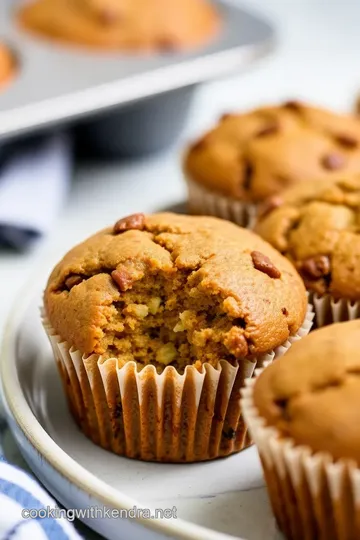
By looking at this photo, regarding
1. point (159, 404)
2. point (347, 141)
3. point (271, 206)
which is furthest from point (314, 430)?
point (347, 141)

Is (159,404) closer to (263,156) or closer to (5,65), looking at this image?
(263,156)

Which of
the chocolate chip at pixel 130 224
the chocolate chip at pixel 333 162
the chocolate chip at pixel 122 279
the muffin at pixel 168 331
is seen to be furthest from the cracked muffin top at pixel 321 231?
the chocolate chip at pixel 122 279

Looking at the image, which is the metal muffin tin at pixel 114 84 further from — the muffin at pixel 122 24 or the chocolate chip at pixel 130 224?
the chocolate chip at pixel 130 224

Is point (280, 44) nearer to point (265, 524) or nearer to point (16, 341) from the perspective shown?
point (16, 341)

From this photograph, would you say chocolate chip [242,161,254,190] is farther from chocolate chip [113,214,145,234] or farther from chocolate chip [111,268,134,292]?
chocolate chip [111,268,134,292]

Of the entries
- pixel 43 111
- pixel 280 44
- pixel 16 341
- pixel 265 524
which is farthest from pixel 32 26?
pixel 265 524

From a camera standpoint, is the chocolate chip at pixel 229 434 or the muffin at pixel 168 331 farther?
the chocolate chip at pixel 229 434
